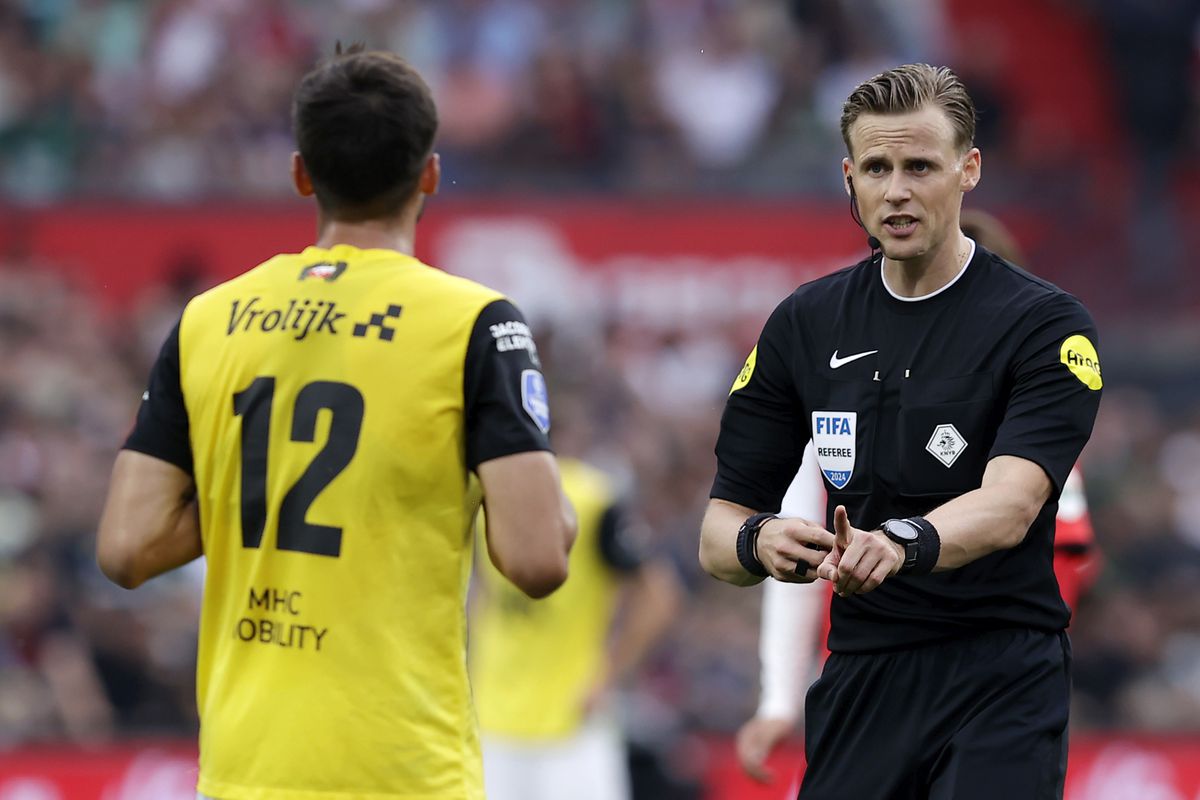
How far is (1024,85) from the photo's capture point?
17766 mm

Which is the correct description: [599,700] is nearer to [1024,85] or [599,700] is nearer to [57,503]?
[57,503]

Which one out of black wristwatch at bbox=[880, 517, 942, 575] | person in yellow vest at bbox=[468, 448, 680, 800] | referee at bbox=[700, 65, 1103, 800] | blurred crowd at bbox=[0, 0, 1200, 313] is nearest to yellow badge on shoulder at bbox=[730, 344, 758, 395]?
referee at bbox=[700, 65, 1103, 800]

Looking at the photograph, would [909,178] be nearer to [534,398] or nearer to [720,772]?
[534,398]

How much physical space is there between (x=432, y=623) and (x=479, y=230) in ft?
33.1

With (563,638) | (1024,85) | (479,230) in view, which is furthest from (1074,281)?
(563,638)

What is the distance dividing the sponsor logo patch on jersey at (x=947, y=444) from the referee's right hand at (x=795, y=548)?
1.30ft

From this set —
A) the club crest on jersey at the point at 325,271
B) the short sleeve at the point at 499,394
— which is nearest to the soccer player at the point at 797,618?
the short sleeve at the point at 499,394

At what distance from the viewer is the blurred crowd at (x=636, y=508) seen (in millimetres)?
10617

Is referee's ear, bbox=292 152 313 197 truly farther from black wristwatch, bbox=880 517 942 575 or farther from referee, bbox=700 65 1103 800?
black wristwatch, bbox=880 517 942 575

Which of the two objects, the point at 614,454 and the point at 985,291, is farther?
the point at 614,454

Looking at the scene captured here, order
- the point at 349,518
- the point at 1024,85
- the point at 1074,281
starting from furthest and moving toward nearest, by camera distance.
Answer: the point at 1024,85
the point at 1074,281
the point at 349,518

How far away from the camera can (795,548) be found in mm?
4090

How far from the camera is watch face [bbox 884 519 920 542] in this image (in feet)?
13.0

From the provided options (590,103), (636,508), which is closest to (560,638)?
(636,508)
